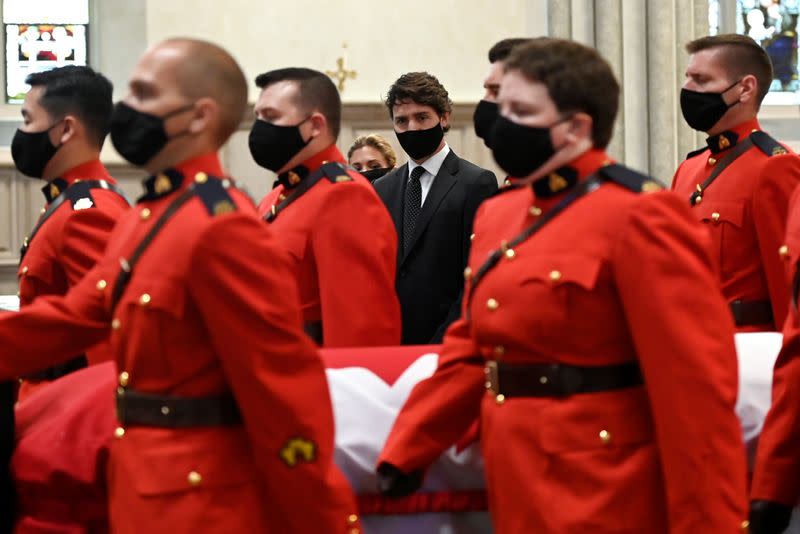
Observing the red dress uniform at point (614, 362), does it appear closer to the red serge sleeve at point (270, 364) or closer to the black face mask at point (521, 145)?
the black face mask at point (521, 145)

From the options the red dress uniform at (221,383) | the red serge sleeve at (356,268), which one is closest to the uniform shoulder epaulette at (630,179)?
the red dress uniform at (221,383)

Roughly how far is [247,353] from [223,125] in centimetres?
46

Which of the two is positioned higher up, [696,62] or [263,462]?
[696,62]

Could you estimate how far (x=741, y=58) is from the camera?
13.0ft

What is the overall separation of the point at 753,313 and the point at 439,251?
1147 mm

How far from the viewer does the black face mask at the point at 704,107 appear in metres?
3.95

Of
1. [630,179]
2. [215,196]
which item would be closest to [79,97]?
[215,196]

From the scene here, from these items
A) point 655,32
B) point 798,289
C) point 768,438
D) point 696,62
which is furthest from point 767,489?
point 655,32

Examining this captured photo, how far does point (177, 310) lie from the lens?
7.04 ft

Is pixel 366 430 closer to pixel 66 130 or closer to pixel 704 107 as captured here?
pixel 66 130

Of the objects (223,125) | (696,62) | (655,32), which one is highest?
(655,32)

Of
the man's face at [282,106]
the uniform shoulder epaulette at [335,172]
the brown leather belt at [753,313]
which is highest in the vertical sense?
the man's face at [282,106]

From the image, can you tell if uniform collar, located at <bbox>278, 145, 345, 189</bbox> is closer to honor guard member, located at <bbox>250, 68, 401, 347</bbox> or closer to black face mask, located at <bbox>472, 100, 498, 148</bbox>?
honor guard member, located at <bbox>250, 68, 401, 347</bbox>

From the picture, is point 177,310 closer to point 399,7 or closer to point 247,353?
point 247,353
